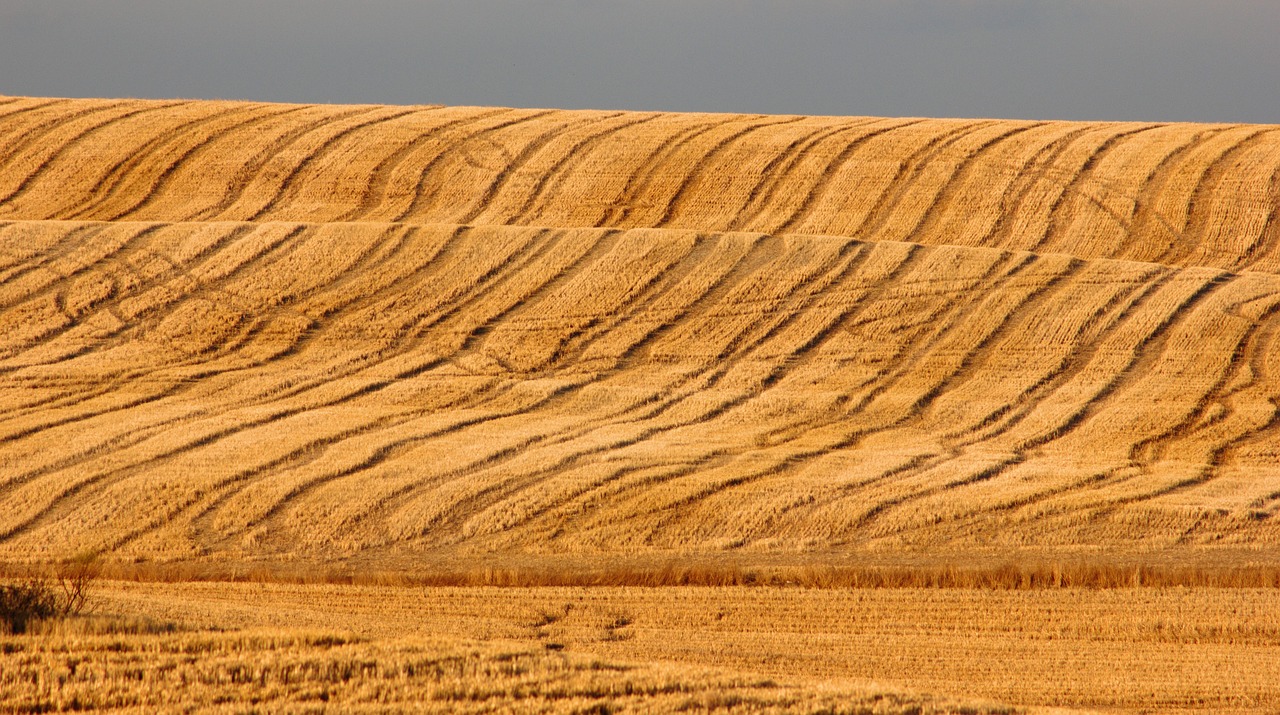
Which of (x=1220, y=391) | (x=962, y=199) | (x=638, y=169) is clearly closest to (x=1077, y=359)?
(x=1220, y=391)

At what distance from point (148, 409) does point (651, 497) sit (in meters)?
11.0

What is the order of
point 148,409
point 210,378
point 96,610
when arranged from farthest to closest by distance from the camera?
point 210,378 < point 148,409 < point 96,610

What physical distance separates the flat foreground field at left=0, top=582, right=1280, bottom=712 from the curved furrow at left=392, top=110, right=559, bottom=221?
2131 cm

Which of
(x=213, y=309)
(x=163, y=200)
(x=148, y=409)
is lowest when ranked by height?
(x=148, y=409)

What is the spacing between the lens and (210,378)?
25.7m

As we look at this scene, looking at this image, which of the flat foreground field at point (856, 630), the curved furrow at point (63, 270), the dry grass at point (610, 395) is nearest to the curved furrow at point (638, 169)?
the dry grass at point (610, 395)

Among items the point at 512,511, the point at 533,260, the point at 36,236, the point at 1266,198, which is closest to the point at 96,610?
the point at 512,511

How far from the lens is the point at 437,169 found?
39375mm

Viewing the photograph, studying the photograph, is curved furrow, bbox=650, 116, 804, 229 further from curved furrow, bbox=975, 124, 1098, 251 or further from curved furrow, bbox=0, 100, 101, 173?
curved furrow, bbox=0, 100, 101, 173

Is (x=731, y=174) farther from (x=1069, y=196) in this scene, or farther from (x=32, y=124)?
(x=32, y=124)

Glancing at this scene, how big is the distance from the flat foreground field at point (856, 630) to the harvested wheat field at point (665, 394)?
0.10 meters

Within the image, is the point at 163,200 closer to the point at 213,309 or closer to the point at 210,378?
the point at 213,309

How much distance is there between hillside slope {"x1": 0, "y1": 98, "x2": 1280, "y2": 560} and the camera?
1917 cm

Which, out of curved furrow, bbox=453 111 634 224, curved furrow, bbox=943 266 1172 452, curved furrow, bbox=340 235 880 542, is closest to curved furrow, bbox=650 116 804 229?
curved furrow, bbox=453 111 634 224
